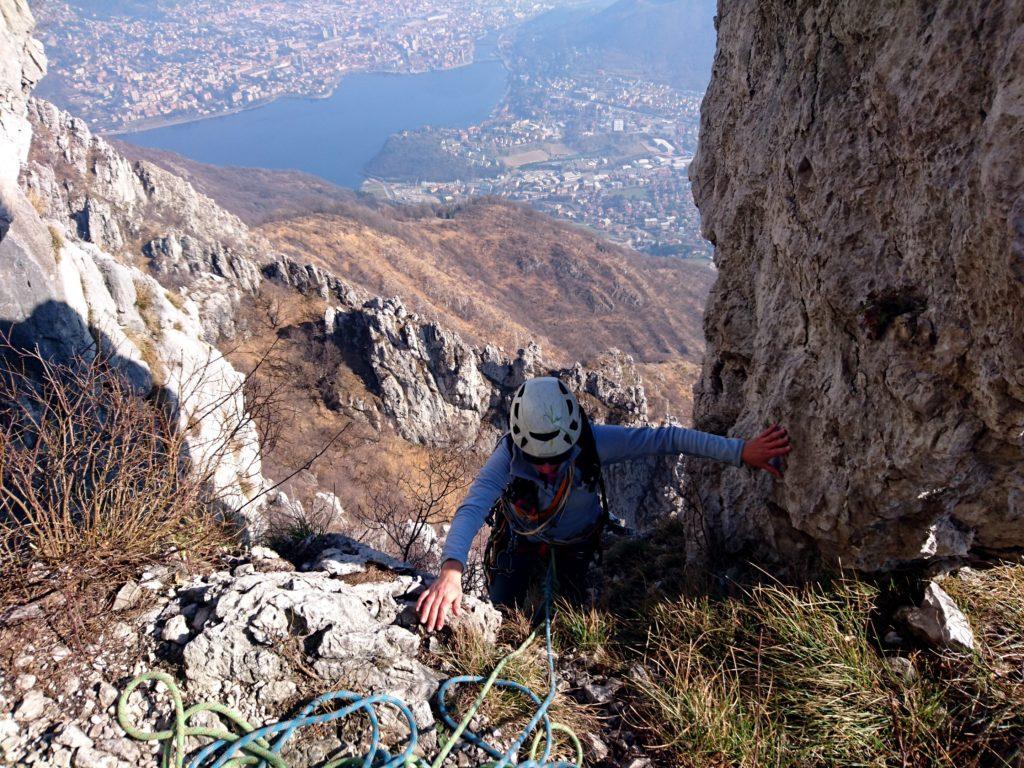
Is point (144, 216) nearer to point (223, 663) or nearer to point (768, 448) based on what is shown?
point (223, 663)

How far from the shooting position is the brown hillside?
2638 inches

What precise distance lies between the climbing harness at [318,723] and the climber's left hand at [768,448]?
6.00 feet

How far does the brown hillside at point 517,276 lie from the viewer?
6700 centimetres

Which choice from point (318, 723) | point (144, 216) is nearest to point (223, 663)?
point (318, 723)

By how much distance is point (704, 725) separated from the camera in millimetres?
2805

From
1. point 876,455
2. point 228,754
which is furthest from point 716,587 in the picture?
point 228,754

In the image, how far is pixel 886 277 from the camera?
9.25 feet

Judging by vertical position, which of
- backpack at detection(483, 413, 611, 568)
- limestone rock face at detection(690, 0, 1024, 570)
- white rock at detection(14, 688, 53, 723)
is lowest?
white rock at detection(14, 688, 53, 723)

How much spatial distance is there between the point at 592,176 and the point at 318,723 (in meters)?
171

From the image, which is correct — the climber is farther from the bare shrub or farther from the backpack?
the bare shrub

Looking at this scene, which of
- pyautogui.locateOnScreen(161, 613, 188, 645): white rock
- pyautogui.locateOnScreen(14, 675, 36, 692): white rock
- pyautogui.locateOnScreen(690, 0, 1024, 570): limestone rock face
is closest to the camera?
pyautogui.locateOnScreen(690, 0, 1024, 570): limestone rock face

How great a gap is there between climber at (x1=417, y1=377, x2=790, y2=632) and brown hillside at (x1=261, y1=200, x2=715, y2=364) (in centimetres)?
5237

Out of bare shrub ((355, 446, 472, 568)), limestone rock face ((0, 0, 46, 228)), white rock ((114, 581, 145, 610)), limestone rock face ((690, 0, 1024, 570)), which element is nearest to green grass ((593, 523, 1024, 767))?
limestone rock face ((690, 0, 1024, 570))

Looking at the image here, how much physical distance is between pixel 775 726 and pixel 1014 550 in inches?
63.0
